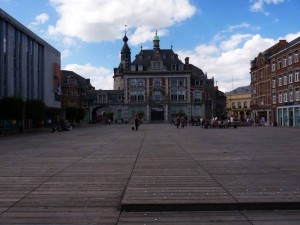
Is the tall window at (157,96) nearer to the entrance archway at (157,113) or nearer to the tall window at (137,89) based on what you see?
the entrance archway at (157,113)

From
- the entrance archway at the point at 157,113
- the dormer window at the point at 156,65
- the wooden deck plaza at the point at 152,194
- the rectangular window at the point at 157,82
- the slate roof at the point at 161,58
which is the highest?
the slate roof at the point at 161,58

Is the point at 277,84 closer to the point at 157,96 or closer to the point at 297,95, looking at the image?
the point at 297,95

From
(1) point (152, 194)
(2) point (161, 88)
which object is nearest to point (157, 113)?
(2) point (161, 88)

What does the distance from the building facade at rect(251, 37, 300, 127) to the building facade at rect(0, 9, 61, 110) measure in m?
39.7

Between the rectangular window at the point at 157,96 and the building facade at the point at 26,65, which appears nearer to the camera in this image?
the building facade at the point at 26,65

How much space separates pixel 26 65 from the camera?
62.9 m

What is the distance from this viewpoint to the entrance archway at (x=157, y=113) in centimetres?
12625

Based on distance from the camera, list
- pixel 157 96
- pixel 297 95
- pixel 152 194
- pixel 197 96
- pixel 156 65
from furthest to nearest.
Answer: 1. pixel 197 96
2. pixel 157 96
3. pixel 156 65
4. pixel 297 95
5. pixel 152 194

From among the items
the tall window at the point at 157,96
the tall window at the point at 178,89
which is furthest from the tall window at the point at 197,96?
the tall window at the point at 157,96

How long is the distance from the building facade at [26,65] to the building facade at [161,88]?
4440 cm

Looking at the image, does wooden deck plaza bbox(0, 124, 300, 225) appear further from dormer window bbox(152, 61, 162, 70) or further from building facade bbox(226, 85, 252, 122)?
building facade bbox(226, 85, 252, 122)

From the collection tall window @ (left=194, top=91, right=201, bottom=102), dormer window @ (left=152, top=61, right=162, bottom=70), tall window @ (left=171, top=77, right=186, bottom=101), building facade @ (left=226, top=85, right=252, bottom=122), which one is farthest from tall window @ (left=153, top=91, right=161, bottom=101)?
building facade @ (left=226, top=85, right=252, bottom=122)

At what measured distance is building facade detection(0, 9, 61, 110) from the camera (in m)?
54.5

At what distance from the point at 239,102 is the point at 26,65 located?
88.6 m
